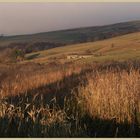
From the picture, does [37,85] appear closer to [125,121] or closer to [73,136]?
[125,121]

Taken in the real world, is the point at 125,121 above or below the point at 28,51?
below

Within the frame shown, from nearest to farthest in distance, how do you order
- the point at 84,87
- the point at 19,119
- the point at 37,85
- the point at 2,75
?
the point at 19,119, the point at 84,87, the point at 37,85, the point at 2,75

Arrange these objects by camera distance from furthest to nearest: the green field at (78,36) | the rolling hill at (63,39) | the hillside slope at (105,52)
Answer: the green field at (78,36), the rolling hill at (63,39), the hillside slope at (105,52)

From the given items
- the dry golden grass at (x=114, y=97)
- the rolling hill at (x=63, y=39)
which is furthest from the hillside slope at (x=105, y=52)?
the dry golden grass at (x=114, y=97)

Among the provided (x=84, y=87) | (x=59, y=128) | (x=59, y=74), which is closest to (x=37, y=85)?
(x=59, y=74)

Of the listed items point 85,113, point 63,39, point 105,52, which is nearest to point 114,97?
point 85,113

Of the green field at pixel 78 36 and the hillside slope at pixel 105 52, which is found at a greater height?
the green field at pixel 78 36

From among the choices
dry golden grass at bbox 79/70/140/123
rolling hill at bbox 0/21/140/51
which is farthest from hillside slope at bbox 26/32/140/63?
dry golden grass at bbox 79/70/140/123

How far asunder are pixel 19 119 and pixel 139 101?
2.12 metres

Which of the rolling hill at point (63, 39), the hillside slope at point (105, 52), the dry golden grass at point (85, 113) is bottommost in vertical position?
the dry golden grass at point (85, 113)

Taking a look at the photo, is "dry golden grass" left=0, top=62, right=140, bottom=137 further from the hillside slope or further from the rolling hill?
the rolling hill

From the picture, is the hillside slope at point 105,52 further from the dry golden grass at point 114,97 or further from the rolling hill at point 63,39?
the dry golden grass at point 114,97

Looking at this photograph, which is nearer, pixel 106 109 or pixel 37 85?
pixel 106 109

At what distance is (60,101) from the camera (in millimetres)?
8570
